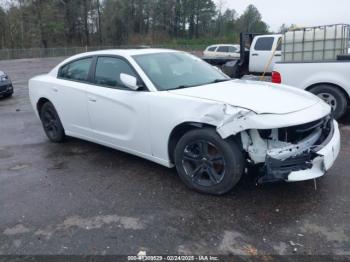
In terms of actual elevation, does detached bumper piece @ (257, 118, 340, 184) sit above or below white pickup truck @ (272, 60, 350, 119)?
below

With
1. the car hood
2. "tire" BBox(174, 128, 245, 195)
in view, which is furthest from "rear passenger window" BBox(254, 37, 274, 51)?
"tire" BBox(174, 128, 245, 195)

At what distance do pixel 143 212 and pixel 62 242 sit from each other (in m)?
0.82

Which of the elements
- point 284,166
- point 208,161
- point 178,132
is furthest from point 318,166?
point 178,132

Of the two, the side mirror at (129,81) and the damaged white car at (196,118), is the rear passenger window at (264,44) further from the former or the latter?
the side mirror at (129,81)

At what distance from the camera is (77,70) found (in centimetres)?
516

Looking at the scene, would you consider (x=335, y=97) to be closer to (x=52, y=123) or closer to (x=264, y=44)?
(x=52, y=123)

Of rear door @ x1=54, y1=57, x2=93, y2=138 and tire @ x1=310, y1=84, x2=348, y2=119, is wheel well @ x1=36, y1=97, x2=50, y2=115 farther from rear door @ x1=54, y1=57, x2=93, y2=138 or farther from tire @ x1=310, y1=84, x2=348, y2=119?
tire @ x1=310, y1=84, x2=348, y2=119

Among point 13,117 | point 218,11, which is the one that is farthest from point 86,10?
point 13,117

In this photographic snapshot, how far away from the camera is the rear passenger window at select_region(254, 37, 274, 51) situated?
13.6 meters

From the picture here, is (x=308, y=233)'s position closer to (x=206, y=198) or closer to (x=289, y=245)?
(x=289, y=245)

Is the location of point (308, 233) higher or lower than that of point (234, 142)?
lower

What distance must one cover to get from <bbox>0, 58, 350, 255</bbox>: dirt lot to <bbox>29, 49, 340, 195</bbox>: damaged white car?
1.12 feet

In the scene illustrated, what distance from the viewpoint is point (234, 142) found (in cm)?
340

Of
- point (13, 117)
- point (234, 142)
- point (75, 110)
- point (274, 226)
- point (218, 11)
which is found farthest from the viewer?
point (218, 11)
